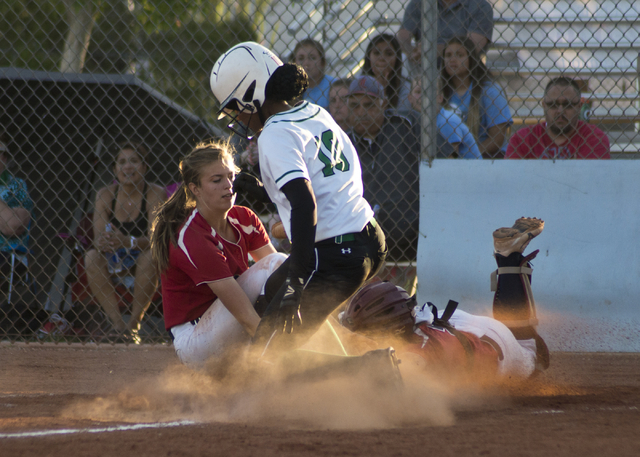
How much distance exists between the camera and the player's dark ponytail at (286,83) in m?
2.88

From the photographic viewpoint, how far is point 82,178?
588 cm

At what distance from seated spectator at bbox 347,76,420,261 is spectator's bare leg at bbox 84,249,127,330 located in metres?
A: 2.18

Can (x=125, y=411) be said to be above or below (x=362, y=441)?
below

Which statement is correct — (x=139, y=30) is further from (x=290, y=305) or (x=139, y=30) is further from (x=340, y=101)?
(x=290, y=305)

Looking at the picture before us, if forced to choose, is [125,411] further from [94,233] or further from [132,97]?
[132,97]

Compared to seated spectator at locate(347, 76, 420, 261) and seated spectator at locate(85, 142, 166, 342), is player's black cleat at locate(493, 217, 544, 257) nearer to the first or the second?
seated spectator at locate(347, 76, 420, 261)

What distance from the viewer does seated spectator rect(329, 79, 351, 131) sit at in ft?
16.0

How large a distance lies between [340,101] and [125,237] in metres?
2.07

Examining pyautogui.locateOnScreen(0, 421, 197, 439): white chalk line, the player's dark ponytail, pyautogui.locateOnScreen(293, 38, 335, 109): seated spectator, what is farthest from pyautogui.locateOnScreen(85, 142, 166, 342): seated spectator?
the player's dark ponytail

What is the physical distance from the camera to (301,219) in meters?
2.52

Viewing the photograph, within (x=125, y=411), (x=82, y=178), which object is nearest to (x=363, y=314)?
(x=125, y=411)

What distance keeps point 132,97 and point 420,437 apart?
161 inches

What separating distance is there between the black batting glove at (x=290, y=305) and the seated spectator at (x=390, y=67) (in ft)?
9.09

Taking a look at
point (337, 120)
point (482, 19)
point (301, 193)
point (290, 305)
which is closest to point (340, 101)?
point (337, 120)
